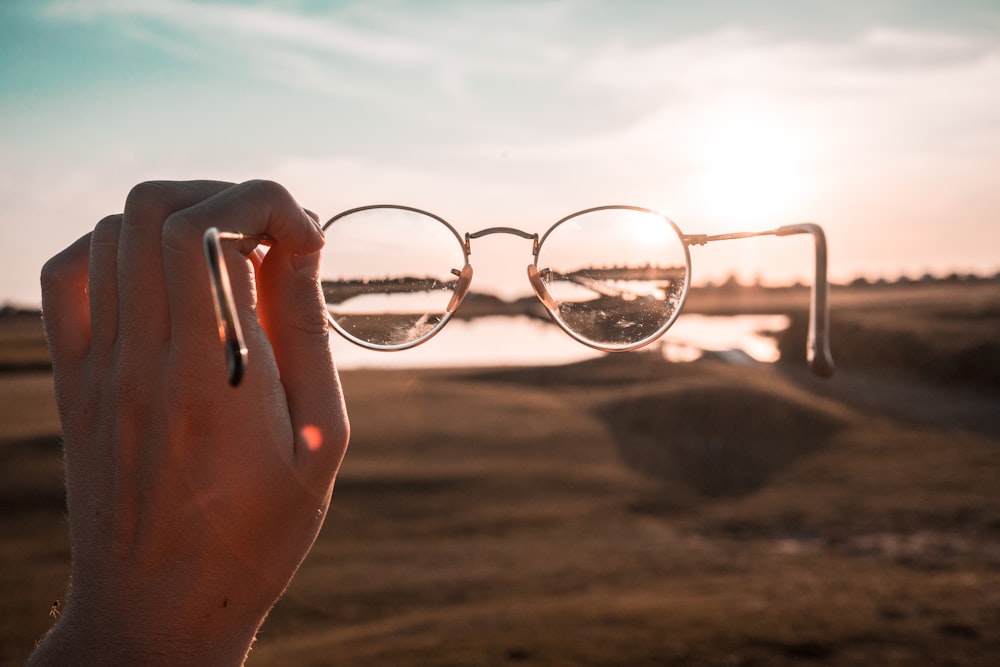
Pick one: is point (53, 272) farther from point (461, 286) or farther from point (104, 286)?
point (461, 286)

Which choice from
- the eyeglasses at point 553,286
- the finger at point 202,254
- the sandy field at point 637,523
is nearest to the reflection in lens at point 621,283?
the eyeglasses at point 553,286

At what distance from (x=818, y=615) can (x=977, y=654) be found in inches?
57.3

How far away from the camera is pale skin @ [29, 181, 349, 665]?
3.95 feet

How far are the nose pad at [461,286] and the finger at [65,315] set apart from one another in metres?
1.32

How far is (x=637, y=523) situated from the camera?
13.8 m

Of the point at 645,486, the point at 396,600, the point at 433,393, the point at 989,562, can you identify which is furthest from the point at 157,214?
the point at 433,393

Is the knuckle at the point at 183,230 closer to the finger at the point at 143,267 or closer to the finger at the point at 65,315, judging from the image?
the finger at the point at 143,267

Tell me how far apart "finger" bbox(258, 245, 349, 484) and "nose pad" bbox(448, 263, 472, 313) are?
1156mm

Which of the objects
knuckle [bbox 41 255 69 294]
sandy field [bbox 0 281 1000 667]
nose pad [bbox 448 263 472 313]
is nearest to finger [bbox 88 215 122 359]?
knuckle [bbox 41 255 69 294]

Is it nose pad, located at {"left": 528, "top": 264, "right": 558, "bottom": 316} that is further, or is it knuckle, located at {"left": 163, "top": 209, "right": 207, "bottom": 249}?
nose pad, located at {"left": 528, "top": 264, "right": 558, "bottom": 316}

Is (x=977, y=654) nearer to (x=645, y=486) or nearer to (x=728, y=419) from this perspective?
(x=645, y=486)

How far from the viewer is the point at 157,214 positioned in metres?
1.22

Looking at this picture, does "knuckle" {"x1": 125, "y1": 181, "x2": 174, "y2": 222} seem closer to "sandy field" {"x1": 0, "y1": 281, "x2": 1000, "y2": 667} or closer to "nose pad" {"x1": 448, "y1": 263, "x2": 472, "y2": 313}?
"nose pad" {"x1": 448, "y1": 263, "x2": 472, "y2": 313}

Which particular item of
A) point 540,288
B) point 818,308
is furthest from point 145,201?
point 540,288
